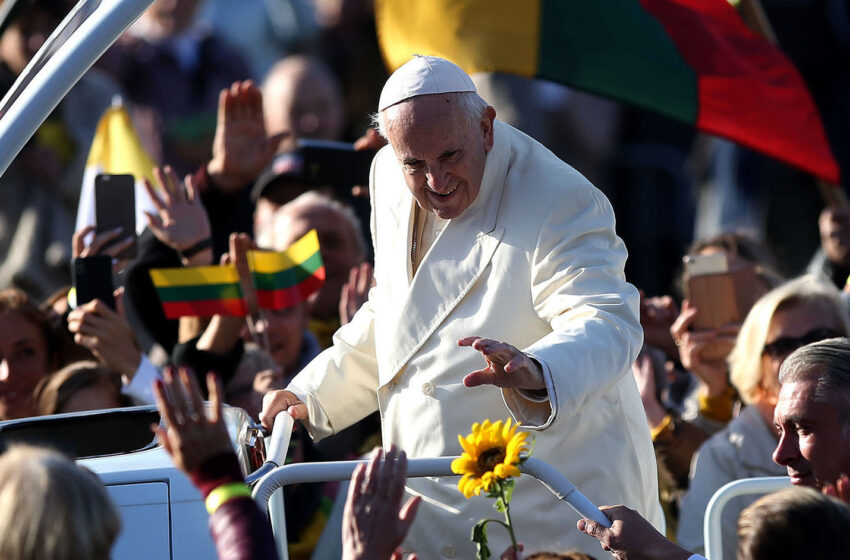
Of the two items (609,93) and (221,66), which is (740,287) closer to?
A: (609,93)

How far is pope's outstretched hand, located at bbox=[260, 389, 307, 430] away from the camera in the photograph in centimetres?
393

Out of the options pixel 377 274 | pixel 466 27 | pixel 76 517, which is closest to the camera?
pixel 76 517

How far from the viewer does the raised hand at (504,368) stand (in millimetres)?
Answer: 3262

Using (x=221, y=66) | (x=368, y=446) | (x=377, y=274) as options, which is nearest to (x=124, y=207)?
(x=368, y=446)

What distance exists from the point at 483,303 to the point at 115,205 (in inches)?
89.1

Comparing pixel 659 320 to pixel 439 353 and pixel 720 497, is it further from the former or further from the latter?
pixel 439 353

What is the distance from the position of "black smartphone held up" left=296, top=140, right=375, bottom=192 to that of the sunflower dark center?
3.58m

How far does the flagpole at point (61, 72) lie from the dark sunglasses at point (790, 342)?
94.2 inches

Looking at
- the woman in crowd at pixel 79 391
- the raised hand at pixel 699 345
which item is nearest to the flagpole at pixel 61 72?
the woman in crowd at pixel 79 391

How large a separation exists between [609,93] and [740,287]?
1040mm

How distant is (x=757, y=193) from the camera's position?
10.4 m

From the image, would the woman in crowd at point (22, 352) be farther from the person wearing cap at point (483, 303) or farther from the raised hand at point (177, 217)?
Result: the person wearing cap at point (483, 303)

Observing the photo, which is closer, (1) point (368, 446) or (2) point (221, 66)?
(1) point (368, 446)

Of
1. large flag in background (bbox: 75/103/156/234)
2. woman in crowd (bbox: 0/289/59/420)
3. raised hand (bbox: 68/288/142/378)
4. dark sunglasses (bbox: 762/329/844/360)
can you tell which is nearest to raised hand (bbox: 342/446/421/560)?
dark sunglasses (bbox: 762/329/844/360)
